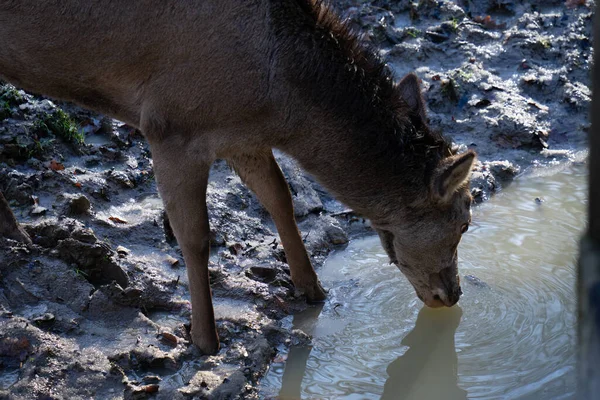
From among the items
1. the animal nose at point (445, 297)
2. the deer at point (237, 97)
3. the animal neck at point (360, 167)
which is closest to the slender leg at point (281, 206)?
the deer at point (237, 97)

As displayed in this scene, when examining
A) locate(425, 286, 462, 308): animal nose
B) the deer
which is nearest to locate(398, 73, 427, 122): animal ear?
the deer

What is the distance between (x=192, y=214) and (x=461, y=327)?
2177 millimetres

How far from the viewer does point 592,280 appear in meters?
1.23

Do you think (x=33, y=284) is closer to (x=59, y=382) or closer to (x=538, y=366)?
(x=59, y=382)

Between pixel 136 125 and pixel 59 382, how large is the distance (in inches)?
68.3

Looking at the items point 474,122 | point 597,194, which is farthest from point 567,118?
point 597,194

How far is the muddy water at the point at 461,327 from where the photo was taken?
4945 mm

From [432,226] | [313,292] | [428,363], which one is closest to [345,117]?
[432,226]

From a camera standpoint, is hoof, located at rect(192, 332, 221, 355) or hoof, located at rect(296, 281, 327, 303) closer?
hoof, located at rect(192, 332, 221, 355)

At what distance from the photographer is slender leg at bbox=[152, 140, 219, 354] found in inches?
190

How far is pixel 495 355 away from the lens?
17.1 ft

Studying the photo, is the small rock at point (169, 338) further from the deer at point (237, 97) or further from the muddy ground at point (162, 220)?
the deer at point (237, 97)

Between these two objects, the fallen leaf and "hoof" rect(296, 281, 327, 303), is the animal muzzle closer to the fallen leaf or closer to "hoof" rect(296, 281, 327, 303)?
"hoof" rect(296, 281, 327, 303)

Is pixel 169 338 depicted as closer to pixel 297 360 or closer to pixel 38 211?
pixel 297 360
